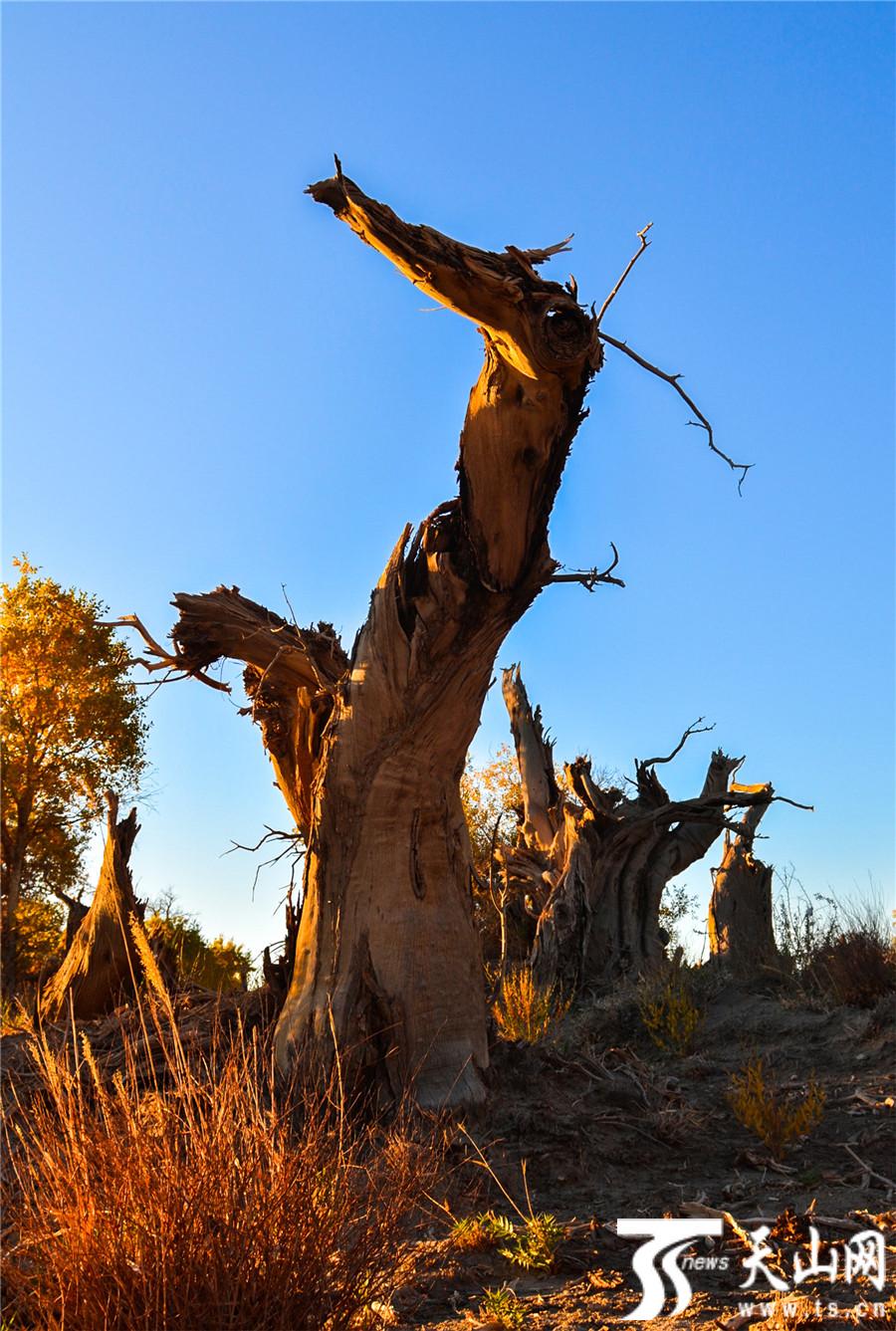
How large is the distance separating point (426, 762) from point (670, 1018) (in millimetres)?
4693

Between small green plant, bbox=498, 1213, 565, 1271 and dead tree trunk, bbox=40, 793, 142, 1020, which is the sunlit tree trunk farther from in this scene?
small green plant, bbox=498, 1213, 565, 1271

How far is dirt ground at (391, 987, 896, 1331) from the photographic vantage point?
4441 millimetres

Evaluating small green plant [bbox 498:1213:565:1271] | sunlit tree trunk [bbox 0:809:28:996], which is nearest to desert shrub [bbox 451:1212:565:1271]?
small green plant [bbox 498:1213:565:1271]

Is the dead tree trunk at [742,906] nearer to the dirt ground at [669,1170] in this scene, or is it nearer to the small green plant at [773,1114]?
the dirt ground at [669,1170]

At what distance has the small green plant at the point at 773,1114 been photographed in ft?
23.0

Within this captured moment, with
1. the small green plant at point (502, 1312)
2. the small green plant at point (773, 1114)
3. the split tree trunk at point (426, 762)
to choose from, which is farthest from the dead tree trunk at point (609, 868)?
the small green plant at point (502, 1312)

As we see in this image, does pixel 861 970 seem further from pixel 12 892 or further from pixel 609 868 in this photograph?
pixel 12 892

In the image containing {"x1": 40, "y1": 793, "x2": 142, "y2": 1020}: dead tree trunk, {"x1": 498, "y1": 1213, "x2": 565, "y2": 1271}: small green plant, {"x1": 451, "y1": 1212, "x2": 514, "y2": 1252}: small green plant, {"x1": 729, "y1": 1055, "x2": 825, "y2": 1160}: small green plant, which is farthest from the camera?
{"x1": 40, "y1": 793, "x2": 142, "y2": 1020}: dead tree trunk

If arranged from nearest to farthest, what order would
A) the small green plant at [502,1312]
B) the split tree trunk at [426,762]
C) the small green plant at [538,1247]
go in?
the small green plant at [502,1312], the small green plant at [538,1247], the split tree trunk at [426,762]

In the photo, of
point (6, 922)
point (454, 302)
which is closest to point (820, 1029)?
point (454, 302)

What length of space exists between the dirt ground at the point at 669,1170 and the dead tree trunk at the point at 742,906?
11.8 ft

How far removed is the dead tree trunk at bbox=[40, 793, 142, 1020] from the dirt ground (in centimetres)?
347

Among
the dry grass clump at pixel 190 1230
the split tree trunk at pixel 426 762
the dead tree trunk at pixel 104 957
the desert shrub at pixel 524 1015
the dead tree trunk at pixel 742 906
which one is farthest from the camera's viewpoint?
the dead tree trunk at pixel 742 906

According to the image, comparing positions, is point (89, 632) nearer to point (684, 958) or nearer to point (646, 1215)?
point (684, 958)
